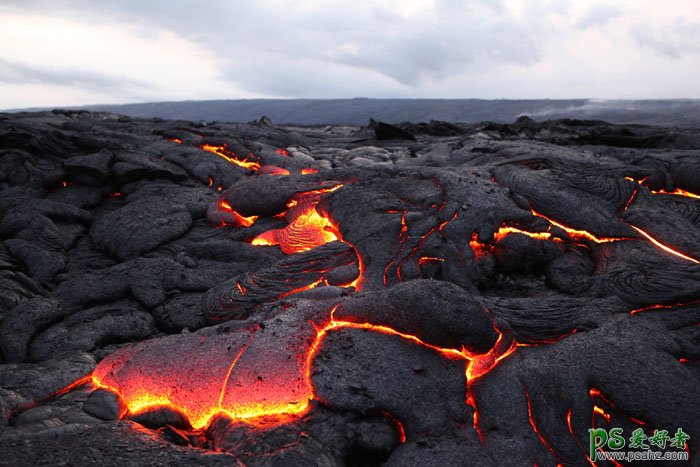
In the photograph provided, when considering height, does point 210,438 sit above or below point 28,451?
below

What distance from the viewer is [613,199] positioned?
739 cm

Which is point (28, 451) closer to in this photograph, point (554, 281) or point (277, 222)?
point (277, 222)

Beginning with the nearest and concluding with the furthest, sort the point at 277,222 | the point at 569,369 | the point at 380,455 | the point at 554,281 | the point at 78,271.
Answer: the point at 380,455, the point at 569,369, the point at 554,281, the point at 78,271, the point at 277,222

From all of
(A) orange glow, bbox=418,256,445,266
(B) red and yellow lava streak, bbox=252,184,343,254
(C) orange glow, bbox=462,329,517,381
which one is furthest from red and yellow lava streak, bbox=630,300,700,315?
(B) red and yellow lava streak, bbox=252,184,343,254

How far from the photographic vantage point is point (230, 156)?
12617 millimetres

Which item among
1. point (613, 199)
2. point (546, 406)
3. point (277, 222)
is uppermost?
point (613, 199)

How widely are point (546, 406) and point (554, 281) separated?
2679mm

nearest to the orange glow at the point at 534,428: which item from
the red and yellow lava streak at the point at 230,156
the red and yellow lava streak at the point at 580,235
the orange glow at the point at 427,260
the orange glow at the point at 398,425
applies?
the orange glow at the point at 398,425

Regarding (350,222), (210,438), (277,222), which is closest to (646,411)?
(210,438)

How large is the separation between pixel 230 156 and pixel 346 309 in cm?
873

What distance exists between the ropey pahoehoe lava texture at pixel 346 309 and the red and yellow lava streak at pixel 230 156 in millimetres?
1507

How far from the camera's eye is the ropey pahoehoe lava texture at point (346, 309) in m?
4.09

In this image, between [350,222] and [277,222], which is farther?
[277,222]

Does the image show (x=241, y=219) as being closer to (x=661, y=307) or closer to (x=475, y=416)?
(x=475, y=416)
